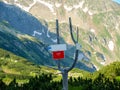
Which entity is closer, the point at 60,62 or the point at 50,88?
the point at 60,62

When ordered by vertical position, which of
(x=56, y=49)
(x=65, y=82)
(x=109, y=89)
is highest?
(x=109, y=89)

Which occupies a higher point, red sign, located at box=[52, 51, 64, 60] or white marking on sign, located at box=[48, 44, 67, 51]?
white marking on sign, located at box=[48, 44, 67, 51]

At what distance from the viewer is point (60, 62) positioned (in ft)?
83.9

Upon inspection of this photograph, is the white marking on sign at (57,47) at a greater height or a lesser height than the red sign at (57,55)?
greater

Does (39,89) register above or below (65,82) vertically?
above

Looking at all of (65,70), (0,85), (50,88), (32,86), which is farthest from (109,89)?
(65,70)

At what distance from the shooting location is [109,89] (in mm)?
156625

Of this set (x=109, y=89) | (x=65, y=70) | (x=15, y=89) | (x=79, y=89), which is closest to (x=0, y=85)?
(x=15, y=89)

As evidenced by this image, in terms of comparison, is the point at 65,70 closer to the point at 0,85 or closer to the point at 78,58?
the point at 78,58

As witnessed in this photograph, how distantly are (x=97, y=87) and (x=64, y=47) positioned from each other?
13575 cm

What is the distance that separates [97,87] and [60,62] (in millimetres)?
134975

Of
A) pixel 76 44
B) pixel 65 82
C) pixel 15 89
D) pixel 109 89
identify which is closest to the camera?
pixel 76 44

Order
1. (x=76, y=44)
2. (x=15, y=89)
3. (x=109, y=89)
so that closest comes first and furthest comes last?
(x=76, y=44) < (x=109, y=89) < (x=15, y=89)

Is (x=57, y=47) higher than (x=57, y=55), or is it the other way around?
(x=57, y=47)
